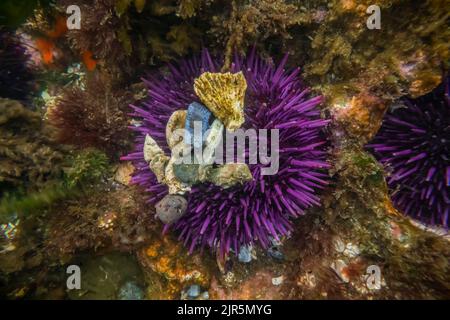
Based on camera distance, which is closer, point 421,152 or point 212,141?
point 212,141

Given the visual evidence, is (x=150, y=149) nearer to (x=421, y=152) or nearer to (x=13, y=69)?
(x=421, y=152)

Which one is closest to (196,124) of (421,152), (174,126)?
(174,126)

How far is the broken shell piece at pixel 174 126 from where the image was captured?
3.13 metres

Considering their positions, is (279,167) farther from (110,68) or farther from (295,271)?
(110,68)

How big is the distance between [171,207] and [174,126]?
0.76 metres

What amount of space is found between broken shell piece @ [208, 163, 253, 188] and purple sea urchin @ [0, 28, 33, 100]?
3.43 meters

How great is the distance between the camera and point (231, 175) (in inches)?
116

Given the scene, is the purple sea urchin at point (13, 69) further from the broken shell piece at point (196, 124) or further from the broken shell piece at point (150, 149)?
the broken shell piece at point (196, 124)

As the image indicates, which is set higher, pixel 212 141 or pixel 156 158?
pixel 212 141

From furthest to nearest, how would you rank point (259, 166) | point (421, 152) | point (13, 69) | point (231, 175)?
1. point (13, 69)
2. point (421, 152)
3. point (259, 166)
4. point (231, 175)

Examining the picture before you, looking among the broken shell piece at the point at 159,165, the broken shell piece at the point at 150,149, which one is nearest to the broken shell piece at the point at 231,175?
the broken shell piece at the point at 159,165

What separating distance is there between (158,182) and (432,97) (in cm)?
295

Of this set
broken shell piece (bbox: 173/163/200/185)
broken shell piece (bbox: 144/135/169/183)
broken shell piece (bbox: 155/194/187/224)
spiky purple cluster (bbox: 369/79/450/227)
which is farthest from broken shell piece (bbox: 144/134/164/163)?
spiky purple cluster (bbox: 369/79/450/227)

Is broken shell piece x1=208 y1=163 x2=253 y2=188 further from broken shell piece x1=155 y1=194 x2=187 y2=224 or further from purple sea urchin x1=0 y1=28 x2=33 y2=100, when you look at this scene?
purple sea urchin x1=0 y1=28 x2=33 y2=100
